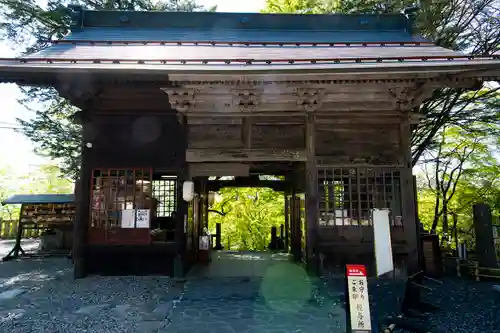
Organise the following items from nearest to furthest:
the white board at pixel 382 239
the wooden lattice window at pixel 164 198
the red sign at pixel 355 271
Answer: the red sign at pixel 355 271, the white board at pixel 382 239, the wooden lattice window at pixel 164 198

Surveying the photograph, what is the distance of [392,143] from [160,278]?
21.9 feet

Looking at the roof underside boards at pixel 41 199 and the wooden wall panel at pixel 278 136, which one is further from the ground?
the wooden wall panel at pixel 278 136

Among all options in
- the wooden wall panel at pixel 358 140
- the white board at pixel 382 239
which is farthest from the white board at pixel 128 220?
the white board at pixel 382 239

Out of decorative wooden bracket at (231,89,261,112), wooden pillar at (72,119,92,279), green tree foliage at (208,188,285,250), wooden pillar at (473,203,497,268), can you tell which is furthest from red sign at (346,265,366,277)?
green tree foliage at (208,188,285,250)

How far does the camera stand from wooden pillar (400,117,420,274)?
7.79 m

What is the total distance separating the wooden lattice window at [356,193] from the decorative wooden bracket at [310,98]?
157 centimetres

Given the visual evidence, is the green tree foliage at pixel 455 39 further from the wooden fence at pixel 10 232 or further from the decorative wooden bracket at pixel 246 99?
the wooden fence at pixel 10 232

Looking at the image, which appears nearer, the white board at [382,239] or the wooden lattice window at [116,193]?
the white board at [382,239]

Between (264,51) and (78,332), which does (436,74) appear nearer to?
(264,51)

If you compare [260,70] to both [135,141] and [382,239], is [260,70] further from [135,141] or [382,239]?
[135,141]

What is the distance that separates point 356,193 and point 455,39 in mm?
6859

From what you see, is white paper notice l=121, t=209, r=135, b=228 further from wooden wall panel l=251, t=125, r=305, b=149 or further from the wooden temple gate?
wooden wall panel l=251, t=125, r=305, b=149

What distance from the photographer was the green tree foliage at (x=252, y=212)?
19.4 m

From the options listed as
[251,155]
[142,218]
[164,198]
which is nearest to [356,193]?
[251,155]
